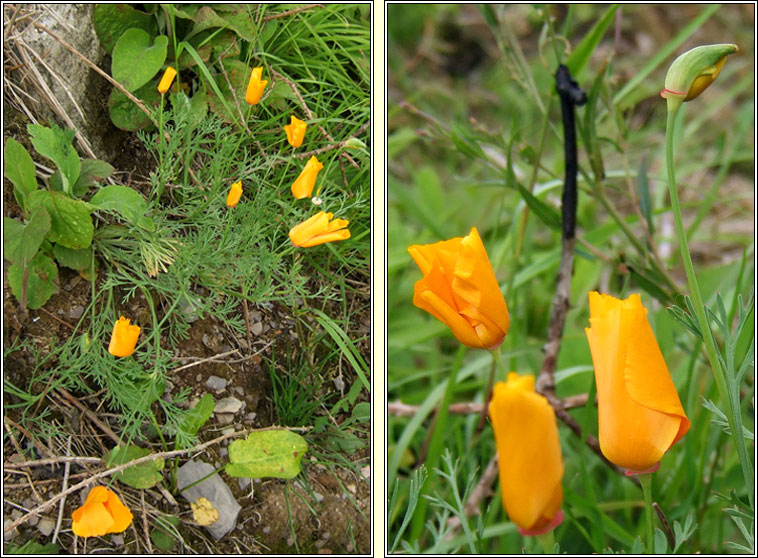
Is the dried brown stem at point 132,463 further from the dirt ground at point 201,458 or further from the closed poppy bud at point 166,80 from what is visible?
the closed poppy bud at point 166,80

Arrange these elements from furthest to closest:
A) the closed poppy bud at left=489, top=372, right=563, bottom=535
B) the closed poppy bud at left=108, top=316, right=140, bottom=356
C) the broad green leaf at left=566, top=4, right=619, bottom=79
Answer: the broad green leaf at left=566, top=4, right=619, bottom=79 < the closed poppy bud at left=108, top=316, right=140, bottom=356 < the closed poppy bud at left=489, top=372, right=563, bottom=535

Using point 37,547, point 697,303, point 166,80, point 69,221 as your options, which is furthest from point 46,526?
point 697,303

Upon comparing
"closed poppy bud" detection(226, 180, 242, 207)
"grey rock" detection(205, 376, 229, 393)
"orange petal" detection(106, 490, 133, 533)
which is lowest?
"orange petal" detection(106, 490, 133, 533)

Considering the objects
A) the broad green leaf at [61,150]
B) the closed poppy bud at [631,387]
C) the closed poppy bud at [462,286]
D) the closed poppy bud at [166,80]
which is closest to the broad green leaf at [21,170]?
the broad green leaf at [61,150]

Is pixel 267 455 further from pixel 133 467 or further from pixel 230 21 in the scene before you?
pixel 230 21

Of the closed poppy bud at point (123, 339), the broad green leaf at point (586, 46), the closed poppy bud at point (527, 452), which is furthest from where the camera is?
the broad green leaf at point (586, 46)

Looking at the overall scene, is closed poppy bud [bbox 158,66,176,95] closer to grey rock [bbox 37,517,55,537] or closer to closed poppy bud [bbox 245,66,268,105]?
closed poppy bud [bbox 245,66,268,105]

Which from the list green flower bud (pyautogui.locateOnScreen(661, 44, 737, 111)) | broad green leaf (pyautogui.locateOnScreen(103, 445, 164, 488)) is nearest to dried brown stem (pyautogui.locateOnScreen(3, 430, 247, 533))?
broad green leaf (pyautogui.locateOnScreen(103, 445, 164, 488))
